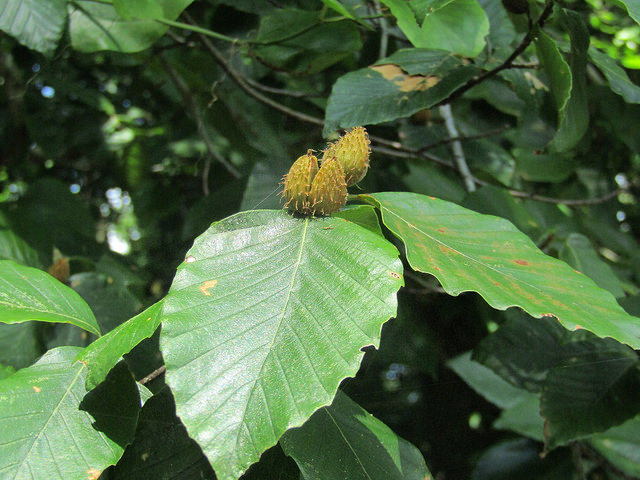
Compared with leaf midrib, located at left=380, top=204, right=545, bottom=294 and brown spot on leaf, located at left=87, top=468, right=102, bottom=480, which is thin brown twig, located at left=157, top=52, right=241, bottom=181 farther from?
brown spot on leaf, located at left=87, top=468, right=102, bottom=480

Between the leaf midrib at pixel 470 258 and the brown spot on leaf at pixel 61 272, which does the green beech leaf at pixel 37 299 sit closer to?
the leaf midrib at pixel 470 258

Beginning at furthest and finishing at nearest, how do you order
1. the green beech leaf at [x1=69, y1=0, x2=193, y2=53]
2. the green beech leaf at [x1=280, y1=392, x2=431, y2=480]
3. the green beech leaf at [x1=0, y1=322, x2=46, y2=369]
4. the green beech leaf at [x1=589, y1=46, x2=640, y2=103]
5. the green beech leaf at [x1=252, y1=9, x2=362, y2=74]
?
the green beech leaf at [x1=252, y1=9, x2=362, y2=74], the green beech leaf at [x1=69, y1=0, x2=193, y2=53], the green beech leaf at [x1=0, y1=322, x2=46, y2=369], the green beech leaf at [x1=589, y1=46, x2=640, y2=103], the green beech leaf at [x1=280, y1=392, x2=431, y2=480]

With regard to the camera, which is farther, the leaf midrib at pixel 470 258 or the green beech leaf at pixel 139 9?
the green beech leaf at pixel 139 9

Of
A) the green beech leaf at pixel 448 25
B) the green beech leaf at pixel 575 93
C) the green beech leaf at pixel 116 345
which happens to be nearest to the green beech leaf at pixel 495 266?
the green beech leaf at pixel 116 345

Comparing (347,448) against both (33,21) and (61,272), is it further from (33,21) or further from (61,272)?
(33,21)

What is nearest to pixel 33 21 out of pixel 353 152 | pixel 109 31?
pixel 109 31

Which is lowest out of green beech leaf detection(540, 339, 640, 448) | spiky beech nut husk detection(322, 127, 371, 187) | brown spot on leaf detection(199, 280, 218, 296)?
green beech leaf detection(540, 339, 640, 448)

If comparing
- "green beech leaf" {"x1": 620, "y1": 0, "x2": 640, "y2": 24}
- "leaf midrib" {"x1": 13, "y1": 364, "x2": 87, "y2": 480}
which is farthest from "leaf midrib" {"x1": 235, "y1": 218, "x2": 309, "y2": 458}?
"green beech leaf" {"x1": 620, "y1": 0, "x2": 640, "y2": 24}
